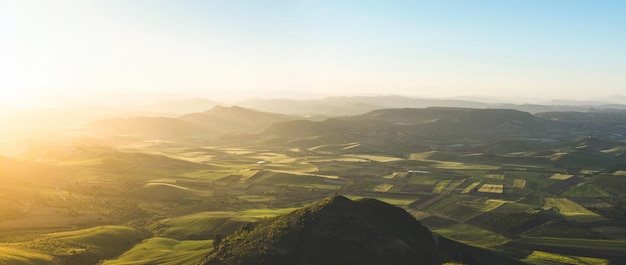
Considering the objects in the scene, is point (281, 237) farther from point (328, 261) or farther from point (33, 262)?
point (33, 262)

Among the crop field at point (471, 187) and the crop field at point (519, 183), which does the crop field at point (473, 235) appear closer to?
the crop field at point (471, 187)

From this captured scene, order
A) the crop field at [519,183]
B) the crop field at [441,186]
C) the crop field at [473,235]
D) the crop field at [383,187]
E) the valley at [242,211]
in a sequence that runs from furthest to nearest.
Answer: the crop field at [519,183] < the crop field at [383,187] < the crop field at [441,186] < the crop field at [473,235] < the valley at [242,211]

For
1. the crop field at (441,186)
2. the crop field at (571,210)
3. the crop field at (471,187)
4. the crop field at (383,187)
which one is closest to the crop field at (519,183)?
the crop field at (471,187)

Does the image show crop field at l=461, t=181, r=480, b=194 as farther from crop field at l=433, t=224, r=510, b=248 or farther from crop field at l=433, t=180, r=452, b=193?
crop field at l=433, t=224, r=510, b=248

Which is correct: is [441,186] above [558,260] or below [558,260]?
above

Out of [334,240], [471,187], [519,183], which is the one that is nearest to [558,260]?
[334,240]

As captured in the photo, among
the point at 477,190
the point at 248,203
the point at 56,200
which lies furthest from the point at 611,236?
the point at 56,200

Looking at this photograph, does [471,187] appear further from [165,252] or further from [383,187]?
[165,252]

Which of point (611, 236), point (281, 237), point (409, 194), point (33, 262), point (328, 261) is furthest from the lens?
point (409, 194)
